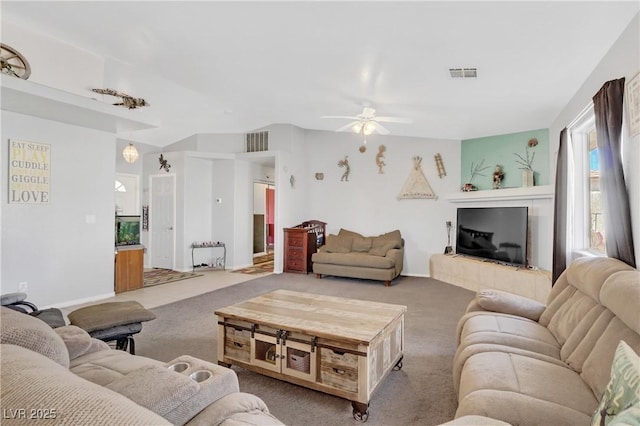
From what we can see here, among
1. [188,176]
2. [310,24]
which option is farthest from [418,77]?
[188,176]

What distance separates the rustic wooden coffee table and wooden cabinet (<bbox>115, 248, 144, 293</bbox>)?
11.1 feet

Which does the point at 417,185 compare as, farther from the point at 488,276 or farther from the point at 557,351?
the point at 557,351

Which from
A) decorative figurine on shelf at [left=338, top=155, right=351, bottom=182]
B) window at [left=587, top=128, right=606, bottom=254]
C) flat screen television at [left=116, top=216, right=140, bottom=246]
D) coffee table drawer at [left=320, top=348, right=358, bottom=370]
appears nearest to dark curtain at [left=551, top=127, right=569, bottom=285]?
window at [left=587, top=128, right=606, bottom=254]

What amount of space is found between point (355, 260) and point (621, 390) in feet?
16.0

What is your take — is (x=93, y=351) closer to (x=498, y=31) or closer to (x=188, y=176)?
(x=498, y=31)

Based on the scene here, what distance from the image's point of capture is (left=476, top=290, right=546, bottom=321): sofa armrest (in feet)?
8.25

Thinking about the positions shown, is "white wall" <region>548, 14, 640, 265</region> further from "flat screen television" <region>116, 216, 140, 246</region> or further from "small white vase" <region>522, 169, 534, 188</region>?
"flat screen television" <region>116, 216, 140, 246</region>

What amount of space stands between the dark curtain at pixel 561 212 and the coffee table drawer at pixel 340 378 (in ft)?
9.53

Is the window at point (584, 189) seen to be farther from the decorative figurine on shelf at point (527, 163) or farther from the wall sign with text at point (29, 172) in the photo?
the wall sign with text at point (29, 172)

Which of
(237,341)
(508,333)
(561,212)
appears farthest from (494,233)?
(237,341)

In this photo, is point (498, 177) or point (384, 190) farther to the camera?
point (384, 190)

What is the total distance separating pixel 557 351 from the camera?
192 centimetres

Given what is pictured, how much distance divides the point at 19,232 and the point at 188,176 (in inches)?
135

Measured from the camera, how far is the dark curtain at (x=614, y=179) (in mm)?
2154
